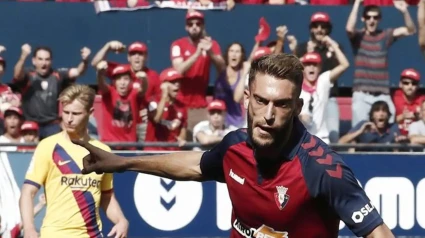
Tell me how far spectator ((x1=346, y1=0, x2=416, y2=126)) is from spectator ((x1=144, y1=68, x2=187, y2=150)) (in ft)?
6.95

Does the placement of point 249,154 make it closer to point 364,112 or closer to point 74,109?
point 74,109

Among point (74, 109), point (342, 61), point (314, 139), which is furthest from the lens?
point (342, 61)

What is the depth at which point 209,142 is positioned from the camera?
36.1 feet

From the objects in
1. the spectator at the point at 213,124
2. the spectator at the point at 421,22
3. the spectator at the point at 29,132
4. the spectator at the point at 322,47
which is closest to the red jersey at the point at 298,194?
the spectator at the point at 213,124

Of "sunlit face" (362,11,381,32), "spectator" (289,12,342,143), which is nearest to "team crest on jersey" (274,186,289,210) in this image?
"spectator" (289,12,342,143)

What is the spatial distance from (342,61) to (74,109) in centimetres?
491

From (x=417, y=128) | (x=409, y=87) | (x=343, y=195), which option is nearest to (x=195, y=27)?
(x=409, y=87)

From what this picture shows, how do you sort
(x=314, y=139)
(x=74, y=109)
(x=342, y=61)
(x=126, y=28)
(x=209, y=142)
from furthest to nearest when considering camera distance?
1. (x=126, y=28)
2. (x=342, y=61)
3. (x=209, y=142)
4. (x=74, y=109)
5. (x=314, y=139)

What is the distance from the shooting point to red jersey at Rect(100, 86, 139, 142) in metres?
11.7

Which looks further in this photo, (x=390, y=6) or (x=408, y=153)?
(x=390, y=6)

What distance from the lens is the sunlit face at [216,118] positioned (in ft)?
38.0

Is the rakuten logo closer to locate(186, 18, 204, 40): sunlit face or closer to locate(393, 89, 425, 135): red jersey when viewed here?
locate(393, 89, 425, 135): red jersey

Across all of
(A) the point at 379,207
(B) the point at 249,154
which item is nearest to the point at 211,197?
(A) the point at 379,207

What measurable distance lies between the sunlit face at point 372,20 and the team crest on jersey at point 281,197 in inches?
322
